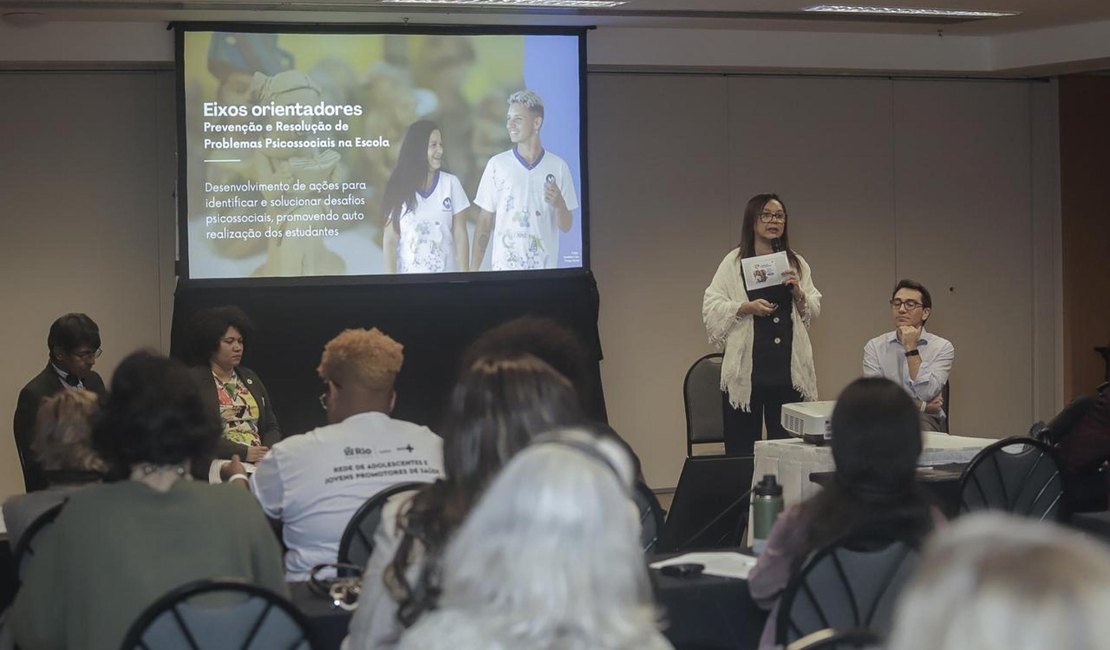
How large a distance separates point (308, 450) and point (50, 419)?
2.27 ft

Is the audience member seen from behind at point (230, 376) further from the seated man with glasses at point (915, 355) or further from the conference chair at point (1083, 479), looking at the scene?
the conference chair at point (1083, 479)

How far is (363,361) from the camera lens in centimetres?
345

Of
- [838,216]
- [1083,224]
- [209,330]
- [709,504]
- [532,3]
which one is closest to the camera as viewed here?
[709,504]

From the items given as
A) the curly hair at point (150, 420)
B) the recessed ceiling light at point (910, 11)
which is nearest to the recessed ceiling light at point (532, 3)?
the recessed ceiling light at point (910, 11)

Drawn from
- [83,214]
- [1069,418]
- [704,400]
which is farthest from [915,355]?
[83,214]

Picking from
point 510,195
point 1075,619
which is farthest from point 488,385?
point 510,195

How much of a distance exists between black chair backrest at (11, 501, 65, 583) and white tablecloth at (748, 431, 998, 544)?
7.95 ft

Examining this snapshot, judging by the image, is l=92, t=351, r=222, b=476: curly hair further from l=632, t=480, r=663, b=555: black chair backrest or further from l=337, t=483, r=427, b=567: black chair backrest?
l=632, t=480, r=663, b=555: black chair backrest

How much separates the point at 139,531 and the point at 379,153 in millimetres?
4889

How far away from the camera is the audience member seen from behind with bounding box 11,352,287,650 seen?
244 centimetres

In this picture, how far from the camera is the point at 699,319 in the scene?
330 inches

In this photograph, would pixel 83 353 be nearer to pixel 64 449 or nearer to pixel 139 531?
pixel 64 449

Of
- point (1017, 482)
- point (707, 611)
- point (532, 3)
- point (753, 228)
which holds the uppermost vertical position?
point (532, 3)

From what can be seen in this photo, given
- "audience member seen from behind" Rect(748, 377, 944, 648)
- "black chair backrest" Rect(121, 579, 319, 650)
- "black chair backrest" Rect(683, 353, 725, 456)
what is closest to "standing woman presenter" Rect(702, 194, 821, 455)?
"black chair backrest" Rect(683, 353, 725, 456)
